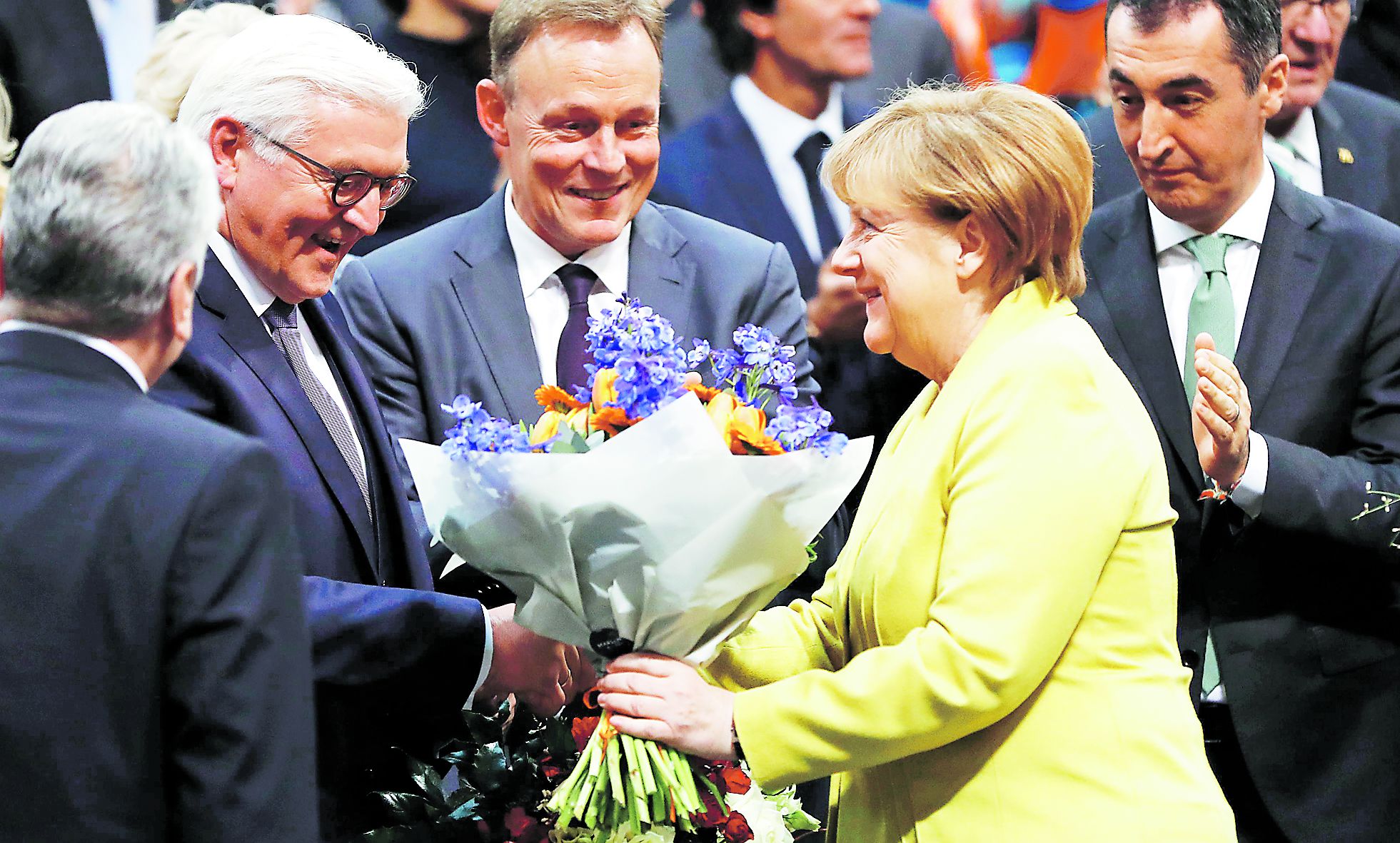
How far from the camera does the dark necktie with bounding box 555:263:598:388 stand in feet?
9.51

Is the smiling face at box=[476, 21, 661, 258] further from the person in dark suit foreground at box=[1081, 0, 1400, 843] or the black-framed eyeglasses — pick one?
the person in dark suit foreground at box=[1081, 0, 1400, 843]

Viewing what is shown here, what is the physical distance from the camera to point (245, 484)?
1.61m

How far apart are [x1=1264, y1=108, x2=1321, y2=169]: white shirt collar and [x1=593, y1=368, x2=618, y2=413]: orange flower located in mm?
2960

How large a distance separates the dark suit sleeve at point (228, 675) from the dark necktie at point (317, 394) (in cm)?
77

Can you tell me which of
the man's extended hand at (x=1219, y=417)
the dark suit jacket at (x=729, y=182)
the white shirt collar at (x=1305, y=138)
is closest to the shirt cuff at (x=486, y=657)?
the man's extended hand at (x=1219, y=417)

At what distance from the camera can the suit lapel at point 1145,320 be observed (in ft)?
10.1

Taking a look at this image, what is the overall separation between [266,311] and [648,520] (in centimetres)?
84

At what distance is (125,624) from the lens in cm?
156

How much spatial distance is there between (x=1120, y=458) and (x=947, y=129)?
19.9 inches

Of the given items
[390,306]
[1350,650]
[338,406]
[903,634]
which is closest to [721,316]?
[390,306]

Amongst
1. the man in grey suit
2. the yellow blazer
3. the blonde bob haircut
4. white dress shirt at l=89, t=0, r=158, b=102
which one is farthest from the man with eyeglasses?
white dress shirt at l=89, t=0, r=158, b=102

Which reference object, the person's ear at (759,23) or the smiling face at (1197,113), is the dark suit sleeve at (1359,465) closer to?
the smiling face at (1197,113)

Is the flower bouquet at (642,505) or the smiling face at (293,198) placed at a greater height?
the smiling face at (293,198)

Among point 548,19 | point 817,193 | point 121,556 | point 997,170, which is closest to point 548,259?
point 548,19
